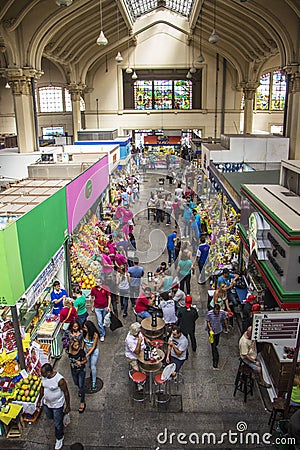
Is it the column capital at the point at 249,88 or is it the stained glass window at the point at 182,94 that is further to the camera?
the stained glass window at the point at 182,94

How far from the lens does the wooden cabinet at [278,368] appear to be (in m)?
5.72

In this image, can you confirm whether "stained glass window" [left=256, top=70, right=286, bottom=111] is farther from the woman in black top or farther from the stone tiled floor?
the woman in black top

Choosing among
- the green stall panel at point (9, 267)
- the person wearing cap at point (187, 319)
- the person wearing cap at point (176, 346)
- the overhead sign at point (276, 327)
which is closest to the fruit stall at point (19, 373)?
the green stall panel at point (9, 267)

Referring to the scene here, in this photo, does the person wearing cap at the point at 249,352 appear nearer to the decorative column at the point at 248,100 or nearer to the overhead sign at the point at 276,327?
the overhead sign at the point at 276,327

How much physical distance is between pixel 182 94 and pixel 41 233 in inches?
963

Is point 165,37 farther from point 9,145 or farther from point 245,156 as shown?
point 245,156

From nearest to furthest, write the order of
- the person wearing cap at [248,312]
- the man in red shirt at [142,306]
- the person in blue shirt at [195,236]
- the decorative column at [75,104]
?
the person wearing cap at [248,312], the man in red shirt at [142,306], the person in blue shirt at [195,236], the decorative column at [75,104]

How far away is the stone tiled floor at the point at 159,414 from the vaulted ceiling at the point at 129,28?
8477mm

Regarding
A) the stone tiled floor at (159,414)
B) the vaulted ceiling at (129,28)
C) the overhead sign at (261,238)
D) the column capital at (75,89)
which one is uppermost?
the vaulted ceiling at (129,28)

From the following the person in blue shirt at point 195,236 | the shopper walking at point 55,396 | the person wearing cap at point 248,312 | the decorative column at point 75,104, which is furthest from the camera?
the decorative column at point 75,104

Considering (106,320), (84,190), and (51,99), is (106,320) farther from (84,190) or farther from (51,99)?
(51,99)

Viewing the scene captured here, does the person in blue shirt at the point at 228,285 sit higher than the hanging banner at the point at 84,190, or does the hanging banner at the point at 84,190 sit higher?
the hanging banner at the point at 84,190

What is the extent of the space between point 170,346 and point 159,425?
1056mm

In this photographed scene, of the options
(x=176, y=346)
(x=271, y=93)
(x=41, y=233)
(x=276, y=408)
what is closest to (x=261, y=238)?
(x=176, y=346)
